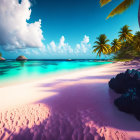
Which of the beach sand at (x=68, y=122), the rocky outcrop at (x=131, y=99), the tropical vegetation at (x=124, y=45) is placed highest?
the tropical vegetation at (x=124, y=45)

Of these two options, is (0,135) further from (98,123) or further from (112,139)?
(112,139)

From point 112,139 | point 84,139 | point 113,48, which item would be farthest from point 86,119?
point 113,48

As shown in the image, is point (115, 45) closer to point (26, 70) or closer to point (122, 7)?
point (122, 7)

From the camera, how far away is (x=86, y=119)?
1.92 metres

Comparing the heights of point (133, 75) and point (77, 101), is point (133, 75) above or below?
above

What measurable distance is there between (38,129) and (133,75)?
338cm

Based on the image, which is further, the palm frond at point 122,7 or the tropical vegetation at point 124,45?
the tropical vegetation at point 124,45

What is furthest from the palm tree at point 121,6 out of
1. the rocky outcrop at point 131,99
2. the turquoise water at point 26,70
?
the turquoise water at point 26,70

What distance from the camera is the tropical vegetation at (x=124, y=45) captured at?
20.4 meters

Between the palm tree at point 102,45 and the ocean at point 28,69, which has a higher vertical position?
the palm tree at point 102,45

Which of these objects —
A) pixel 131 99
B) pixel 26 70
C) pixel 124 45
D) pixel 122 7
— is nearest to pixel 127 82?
pixel 131 99

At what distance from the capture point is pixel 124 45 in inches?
880

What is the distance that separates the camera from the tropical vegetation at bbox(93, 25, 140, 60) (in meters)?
20.4

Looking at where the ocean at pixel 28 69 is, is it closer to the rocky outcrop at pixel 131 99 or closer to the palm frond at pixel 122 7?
the rocky outcrop at pixel 131 99
